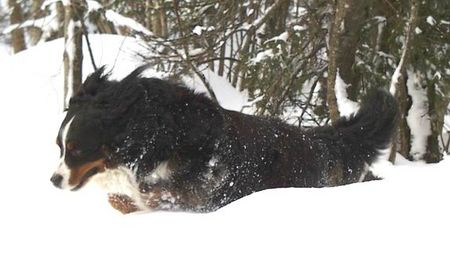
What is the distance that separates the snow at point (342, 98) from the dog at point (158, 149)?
2.46 m

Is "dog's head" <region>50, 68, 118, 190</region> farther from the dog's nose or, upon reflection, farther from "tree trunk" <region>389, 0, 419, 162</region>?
"tree trunk" <region>389, 0, 419, 162</region>

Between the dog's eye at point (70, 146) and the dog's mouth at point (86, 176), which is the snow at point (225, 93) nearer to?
the dog's mouth at point (86, 176)

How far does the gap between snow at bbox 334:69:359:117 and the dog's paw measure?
10.0ft

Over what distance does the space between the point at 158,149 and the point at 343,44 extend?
370 centimetres

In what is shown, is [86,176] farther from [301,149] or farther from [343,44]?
[343,44]

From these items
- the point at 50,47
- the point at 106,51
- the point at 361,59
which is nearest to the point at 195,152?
the point at 361,59

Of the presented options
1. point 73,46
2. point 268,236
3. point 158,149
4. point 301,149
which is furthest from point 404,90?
point 268,236

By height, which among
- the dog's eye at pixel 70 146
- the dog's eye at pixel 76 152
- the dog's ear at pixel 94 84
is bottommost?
the dog's eye at pixel 76 152

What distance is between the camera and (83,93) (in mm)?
4109

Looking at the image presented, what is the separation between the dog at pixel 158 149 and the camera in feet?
12.8

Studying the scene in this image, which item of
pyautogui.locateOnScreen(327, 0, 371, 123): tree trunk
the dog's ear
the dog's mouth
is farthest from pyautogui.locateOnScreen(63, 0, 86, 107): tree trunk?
the dog's mouth

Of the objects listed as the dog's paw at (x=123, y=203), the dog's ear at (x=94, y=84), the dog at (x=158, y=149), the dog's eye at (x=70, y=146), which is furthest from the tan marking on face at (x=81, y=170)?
the dog's ear at (x=94, y=84)

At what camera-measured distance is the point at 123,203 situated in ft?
13.4

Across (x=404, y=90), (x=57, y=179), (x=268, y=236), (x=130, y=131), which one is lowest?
(x=404, y=90)
